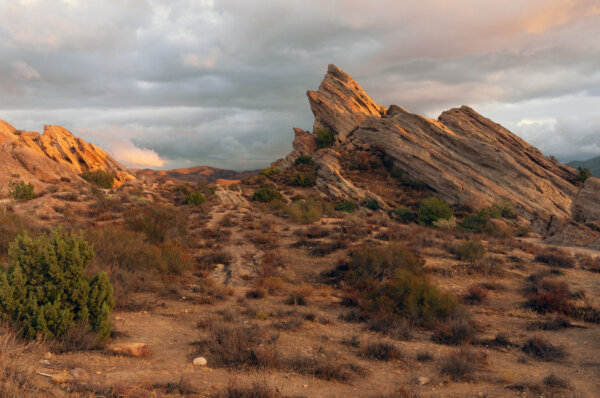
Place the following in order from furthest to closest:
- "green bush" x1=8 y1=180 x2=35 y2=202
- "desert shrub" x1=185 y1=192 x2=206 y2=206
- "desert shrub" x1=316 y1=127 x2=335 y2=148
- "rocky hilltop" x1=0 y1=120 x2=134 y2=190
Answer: "desert shrub" x1=316 y1=127 x2=335 y2=148 → "rocky hilltop" x1=0 y1=120 x2=134 y2=190 → "desert shrub" x1=185 y1=192 x2=206 y2=206 → "green bush" x1=8 y1=180 x2=35 y2=202

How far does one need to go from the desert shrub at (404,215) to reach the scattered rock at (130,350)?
26125 mm

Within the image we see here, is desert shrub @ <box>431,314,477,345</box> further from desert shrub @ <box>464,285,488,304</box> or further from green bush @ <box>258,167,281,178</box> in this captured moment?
green bush @ <box>258,167,281,178</box>

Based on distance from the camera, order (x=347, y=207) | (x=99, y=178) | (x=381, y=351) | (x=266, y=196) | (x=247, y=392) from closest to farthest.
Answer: (x=247, y=392), (x=381, y=351), (x=347, y=207), (x=266, y=196), (x=99, y=178)

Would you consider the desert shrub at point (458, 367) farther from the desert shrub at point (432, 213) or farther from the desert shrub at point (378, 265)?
the desert shrub at point (432, 213)

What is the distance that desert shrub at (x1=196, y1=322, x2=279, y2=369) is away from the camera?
19.8 feet

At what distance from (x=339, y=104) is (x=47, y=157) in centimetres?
3881

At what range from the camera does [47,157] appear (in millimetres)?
37094

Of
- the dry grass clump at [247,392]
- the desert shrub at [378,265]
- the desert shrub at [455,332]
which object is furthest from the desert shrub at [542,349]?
the dry grass clump at [247,392]

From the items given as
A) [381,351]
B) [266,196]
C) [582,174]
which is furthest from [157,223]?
[582,174]

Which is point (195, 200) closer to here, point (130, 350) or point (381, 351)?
point (130, 350)

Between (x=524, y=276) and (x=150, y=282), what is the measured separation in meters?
14.5

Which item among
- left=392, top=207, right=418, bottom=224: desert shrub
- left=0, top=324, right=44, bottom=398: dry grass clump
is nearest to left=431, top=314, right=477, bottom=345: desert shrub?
left=0, top=324, right=44, bottom=398: dry grass clump

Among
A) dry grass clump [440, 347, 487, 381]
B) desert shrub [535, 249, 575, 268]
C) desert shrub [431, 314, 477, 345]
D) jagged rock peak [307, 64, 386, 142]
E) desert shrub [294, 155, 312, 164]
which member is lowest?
desert shrub [431, 314, 477, 345]

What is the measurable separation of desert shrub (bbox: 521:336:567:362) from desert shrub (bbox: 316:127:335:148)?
44676 millimetres
